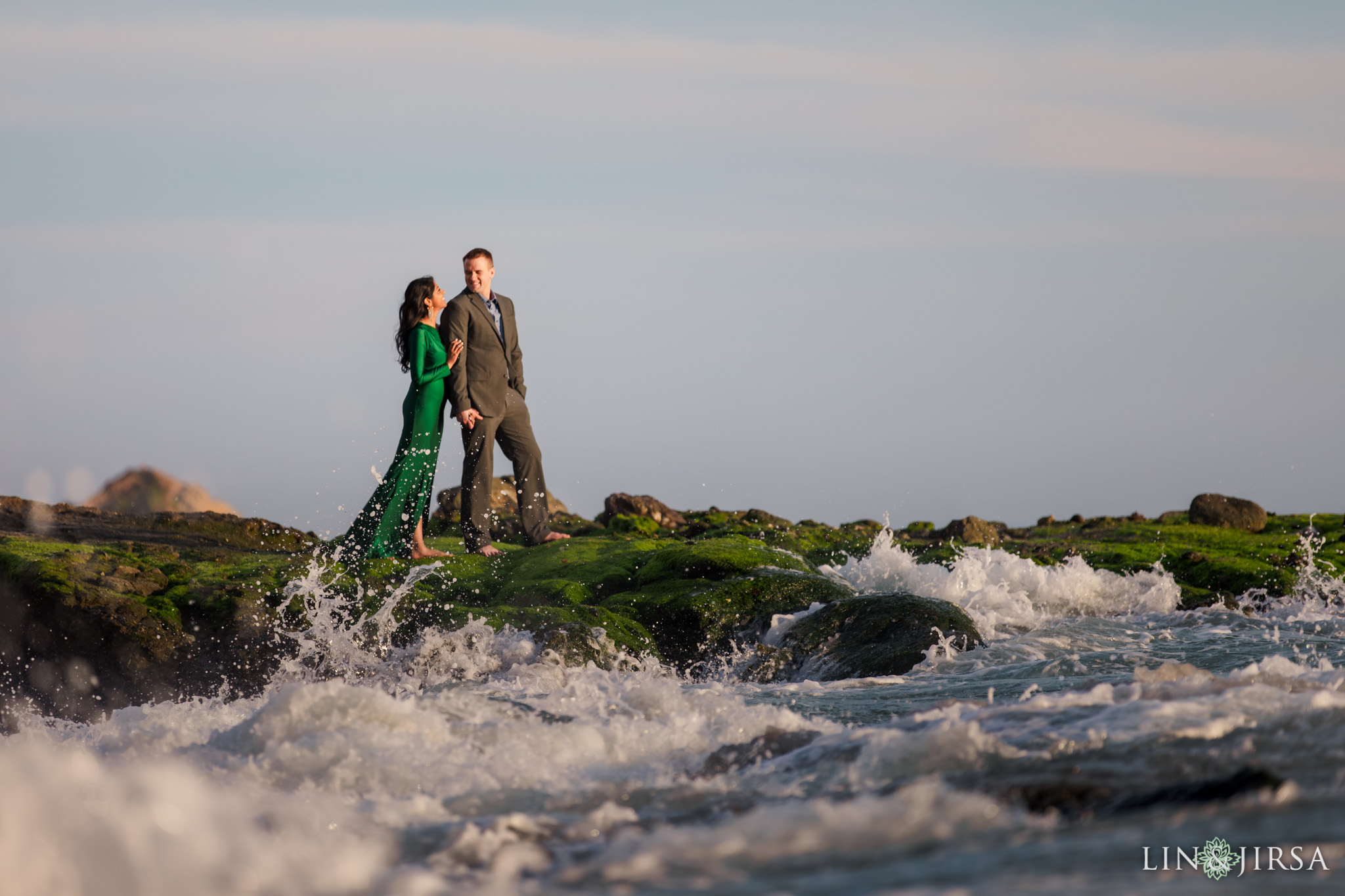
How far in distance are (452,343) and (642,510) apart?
7.48 metres

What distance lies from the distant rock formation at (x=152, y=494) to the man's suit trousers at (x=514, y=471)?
1609 cm

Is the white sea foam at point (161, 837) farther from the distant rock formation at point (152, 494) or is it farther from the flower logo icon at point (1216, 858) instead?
the distant rock formation at point (152, 494)

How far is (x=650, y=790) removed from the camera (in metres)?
4.81

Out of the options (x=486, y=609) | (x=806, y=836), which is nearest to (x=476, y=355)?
(x=486, y=609)

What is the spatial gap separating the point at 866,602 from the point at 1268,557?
8.03m

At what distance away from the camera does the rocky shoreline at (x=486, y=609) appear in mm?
9344

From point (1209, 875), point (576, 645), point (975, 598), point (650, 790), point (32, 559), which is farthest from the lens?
point (975, 598)

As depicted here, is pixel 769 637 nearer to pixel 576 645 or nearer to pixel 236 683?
pixel 576 645

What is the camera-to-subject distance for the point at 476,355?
12258 mm

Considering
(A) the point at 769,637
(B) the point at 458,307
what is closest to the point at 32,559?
(B) the point at 458,307

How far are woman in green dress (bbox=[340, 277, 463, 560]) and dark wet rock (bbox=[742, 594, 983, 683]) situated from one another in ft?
14.4

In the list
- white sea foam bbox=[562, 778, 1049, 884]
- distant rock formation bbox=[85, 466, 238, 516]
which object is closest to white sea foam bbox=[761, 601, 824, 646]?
white sea foam bbox=[562, 778, 1049, 884]

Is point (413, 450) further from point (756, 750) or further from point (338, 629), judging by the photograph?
point (756, 750)

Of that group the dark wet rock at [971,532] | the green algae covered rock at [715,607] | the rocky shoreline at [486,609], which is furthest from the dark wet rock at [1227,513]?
the green algae covered rock at [715,607]
